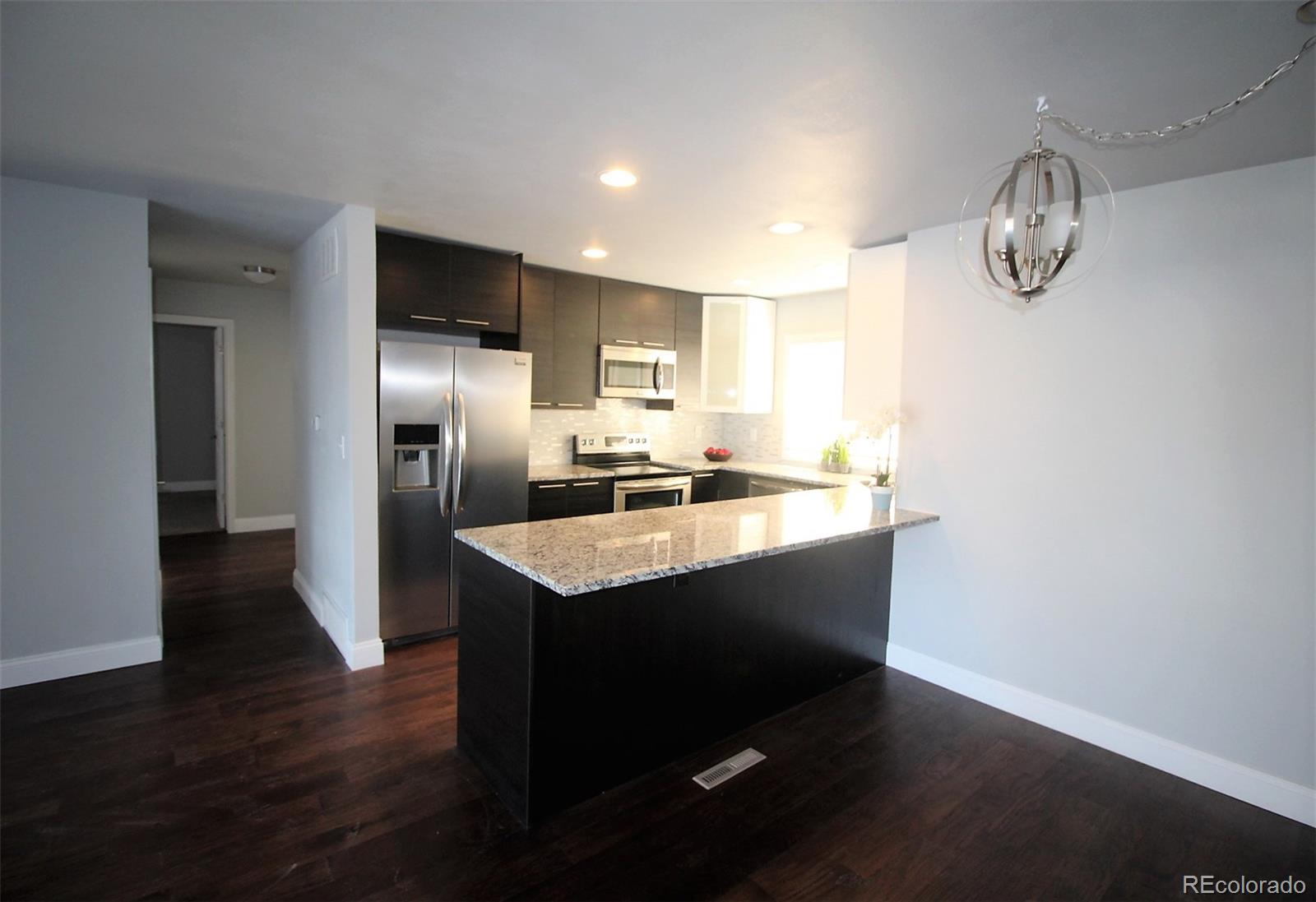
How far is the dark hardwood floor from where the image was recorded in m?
1.84

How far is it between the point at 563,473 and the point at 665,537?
212 cm

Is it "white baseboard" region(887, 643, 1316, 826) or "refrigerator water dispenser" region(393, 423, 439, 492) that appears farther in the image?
"refrigerator water dispenser" region(393, 423, 439, 492)

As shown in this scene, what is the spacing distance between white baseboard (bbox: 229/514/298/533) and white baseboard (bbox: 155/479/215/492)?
291 centimetres

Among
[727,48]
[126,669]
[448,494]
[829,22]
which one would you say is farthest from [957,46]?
[126,669]

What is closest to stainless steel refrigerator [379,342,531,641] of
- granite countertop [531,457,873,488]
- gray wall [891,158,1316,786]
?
granite countertop [531,457,873,488]

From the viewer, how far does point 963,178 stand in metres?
2.45

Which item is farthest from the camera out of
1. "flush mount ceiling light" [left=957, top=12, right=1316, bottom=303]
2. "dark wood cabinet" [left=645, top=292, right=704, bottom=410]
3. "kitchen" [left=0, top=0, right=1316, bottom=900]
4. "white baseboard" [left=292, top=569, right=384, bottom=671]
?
"dark wood cabinet" [left=645, top=292, right=704, bottom=410]

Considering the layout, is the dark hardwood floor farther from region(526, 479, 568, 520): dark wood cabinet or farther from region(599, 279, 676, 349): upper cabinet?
region(599, 279, 676, 349): upper cabinet

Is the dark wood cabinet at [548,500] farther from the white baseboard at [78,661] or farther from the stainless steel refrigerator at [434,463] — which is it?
the white baseboard at [78,661]

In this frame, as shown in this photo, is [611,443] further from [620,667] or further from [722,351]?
[620,667]

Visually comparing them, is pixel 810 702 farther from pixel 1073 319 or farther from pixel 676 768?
pixel 1073 319

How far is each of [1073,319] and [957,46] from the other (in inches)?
62.7

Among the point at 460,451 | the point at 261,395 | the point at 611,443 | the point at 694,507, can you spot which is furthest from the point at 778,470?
the point at 261,395

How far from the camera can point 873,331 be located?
11.3 feet
